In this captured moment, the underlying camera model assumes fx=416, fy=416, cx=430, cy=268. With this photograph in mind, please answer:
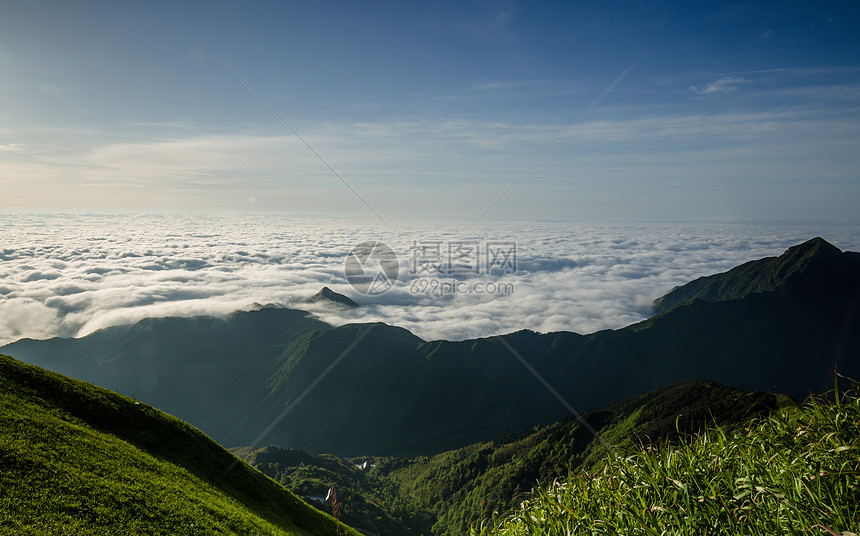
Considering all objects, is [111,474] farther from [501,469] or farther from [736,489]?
[501,469]

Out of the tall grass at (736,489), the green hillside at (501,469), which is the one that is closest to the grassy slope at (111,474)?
the tall grass at (736,489)

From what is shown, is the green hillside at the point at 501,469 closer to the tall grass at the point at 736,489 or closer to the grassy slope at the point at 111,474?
the grassy slope at the point at 111,474

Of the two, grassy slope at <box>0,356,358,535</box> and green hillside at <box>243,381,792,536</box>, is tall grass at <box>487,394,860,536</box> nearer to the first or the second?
grassy slope at <box>0,356,358,535</box>

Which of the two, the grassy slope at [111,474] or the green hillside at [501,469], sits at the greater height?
the grassy slope at [111,474]

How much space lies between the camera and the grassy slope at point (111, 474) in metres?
15.0

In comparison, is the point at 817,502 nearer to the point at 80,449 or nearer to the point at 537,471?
the point at 80,449

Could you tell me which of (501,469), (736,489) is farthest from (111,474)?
(501,469)

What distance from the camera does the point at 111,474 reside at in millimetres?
19406

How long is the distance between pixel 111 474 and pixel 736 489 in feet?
80.2

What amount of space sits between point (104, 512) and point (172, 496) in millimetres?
4914

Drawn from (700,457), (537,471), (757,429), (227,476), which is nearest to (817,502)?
(700,457)

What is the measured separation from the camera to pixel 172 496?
2023cm

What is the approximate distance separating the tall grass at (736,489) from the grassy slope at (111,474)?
54.0ft

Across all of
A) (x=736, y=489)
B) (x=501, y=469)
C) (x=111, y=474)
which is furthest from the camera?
(x=501, y=469)
